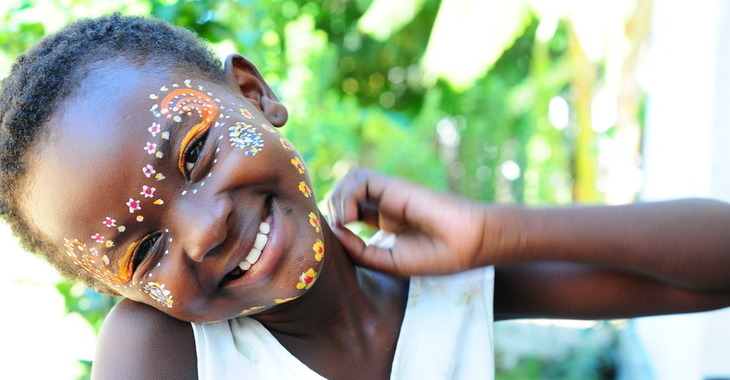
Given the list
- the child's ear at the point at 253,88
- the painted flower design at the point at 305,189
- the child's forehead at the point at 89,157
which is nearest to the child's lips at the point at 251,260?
the painted flower design at the point at 305,189

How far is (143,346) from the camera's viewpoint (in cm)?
124

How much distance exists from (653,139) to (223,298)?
2.98 m

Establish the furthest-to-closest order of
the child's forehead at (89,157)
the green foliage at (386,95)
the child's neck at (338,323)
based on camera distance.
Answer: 1. the green foliage at (386,95)
2. the child's neck at (338,323)
3. the child's forehead at (89,157)

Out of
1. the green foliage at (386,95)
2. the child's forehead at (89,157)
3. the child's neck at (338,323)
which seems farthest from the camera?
the green foliage at (386,95)

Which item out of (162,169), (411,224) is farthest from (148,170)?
(411,224)

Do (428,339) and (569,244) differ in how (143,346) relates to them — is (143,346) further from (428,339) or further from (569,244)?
(569,244)

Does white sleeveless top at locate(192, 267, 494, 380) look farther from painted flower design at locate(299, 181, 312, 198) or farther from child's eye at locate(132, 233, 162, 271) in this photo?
painted flower design at locate(299, 181, 312, 198)

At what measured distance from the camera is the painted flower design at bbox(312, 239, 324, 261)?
1283 mm

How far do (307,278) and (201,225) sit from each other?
0.23 m

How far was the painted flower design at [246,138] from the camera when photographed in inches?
49.8

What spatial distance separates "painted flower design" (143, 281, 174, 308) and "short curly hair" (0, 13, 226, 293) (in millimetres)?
171

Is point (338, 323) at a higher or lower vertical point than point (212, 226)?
lower

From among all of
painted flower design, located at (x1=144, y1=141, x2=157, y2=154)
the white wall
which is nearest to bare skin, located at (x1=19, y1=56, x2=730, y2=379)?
painted flower design, located at (x1=144, y1=141, x2=157, y2=154)

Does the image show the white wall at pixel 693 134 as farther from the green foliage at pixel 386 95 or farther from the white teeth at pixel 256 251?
the white teeth at pixel 256 251
